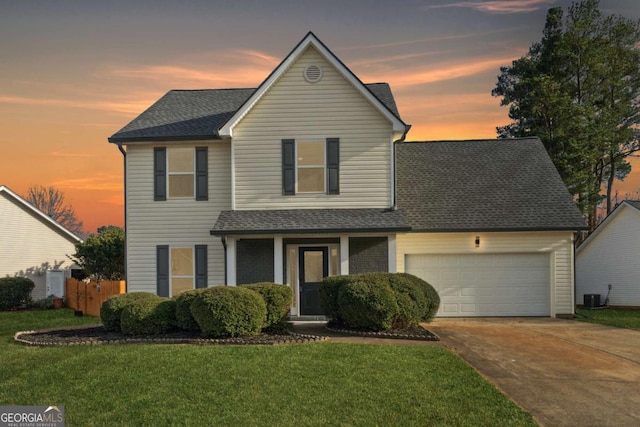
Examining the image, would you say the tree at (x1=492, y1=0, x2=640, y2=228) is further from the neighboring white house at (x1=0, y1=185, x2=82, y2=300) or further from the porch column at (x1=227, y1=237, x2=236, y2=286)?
the neighboring white house at (x1=0, y1=185, x2=82, y2=300)

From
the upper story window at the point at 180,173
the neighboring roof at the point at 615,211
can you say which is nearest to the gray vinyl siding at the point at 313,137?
the upper story window at the point at 180,173

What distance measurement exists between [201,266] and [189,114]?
5.91m

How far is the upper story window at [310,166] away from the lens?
19.0 meters

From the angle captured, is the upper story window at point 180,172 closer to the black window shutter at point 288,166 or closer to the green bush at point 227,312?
the black window shutter at point 288,166

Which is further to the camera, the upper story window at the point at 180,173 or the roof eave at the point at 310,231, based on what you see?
the upper story window at the point at 180,173

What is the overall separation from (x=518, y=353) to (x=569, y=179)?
25857 mm

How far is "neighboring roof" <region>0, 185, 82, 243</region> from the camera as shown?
29906 millimetres

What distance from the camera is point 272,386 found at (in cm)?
911

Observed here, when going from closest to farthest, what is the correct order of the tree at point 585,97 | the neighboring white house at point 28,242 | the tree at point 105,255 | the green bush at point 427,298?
1. the green bush at point 427,298
2. the tree at point 105,255
3. the neighboring white house at point 28,242
4. the tree at point 585,97

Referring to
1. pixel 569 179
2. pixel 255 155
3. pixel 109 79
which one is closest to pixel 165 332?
pixel 255 155

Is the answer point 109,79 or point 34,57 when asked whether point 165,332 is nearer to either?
point 109,79

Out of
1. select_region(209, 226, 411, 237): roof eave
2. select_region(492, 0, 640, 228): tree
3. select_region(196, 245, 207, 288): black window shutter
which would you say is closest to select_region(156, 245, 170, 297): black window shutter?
select_region(196, 245, 207, 288): black window shutter

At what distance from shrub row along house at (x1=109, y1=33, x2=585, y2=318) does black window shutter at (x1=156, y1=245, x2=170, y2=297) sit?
0.11ft

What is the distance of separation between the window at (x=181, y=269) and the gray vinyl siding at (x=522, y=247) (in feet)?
23.7
